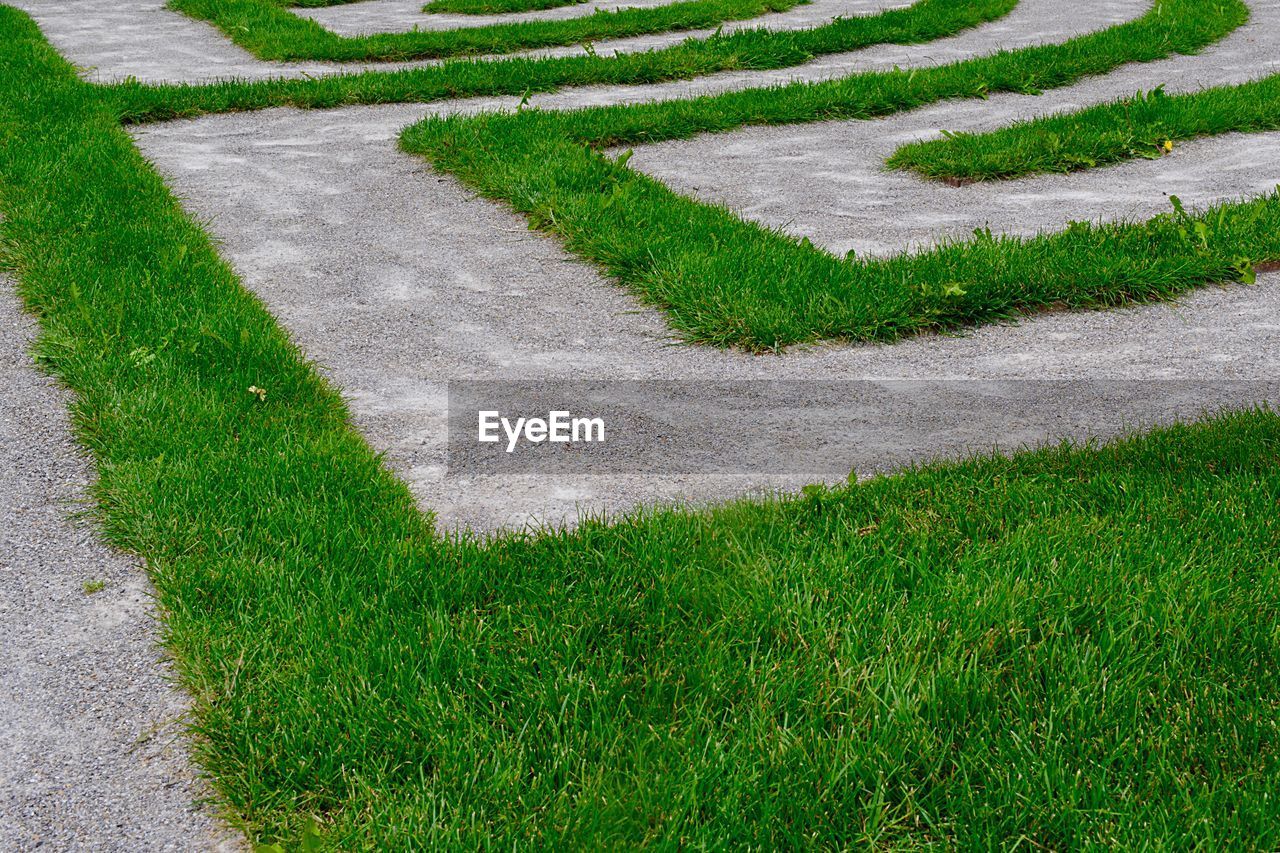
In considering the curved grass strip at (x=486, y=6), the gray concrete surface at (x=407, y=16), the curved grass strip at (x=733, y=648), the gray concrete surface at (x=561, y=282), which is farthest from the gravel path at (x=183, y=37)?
the curved grass strip at (x=733, y=648)

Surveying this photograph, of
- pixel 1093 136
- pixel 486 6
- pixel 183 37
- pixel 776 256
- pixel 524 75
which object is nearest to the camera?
pixel 776 256

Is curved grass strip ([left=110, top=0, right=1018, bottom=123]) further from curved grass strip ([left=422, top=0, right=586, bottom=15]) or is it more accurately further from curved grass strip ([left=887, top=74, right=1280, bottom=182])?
curved grass strip ([left=422, top=0, right=586, bottom=15])

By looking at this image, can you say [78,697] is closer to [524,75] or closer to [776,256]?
[776,256]

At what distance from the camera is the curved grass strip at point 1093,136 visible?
686cm

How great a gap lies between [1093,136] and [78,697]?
6432 millimetres

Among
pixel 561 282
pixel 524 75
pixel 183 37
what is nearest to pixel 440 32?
pixel 524 75

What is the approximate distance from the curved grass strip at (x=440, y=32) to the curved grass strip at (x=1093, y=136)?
168 inches

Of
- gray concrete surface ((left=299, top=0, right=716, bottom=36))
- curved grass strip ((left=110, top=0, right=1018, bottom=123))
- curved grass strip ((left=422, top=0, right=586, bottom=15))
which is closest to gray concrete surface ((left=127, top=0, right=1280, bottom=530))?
curved grass strip ((left=110, top=0, right=1018, bottom=123))

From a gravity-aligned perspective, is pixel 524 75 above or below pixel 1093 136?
above

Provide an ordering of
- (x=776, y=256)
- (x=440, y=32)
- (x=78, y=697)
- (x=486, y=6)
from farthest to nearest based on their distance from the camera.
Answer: (x=486, y=6)
(x=440, y=32)
(x=776, y=256)
(x=78, y=697)

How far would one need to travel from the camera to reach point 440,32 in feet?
34.0

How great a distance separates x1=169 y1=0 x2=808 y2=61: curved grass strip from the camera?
390 inches

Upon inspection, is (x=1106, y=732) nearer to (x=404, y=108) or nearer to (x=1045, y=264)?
(x=1045, y=264)

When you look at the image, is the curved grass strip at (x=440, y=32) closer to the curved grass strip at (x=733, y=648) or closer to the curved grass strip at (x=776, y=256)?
the curved grass strip at (x=776, y=256)
